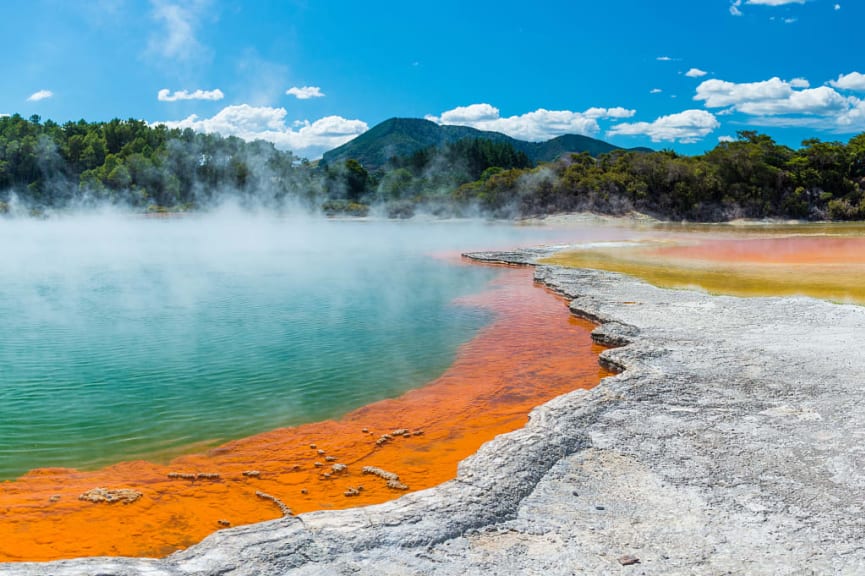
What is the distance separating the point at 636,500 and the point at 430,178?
80161 millimetres

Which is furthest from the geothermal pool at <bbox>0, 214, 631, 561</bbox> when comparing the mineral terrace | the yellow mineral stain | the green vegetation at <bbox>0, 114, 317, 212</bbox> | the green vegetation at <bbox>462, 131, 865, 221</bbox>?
the green vegetation at <bbox>0, 114, 317, 212</bbox>

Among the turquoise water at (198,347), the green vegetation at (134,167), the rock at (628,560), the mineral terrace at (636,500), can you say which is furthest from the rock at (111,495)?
the green vegetation at (134,167)

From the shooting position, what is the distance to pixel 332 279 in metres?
19.7

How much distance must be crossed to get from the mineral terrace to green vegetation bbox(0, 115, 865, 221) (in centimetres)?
4868

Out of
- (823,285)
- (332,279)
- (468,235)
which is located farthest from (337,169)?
(823,285)

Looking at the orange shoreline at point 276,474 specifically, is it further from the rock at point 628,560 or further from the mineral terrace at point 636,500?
the rock at point 628,560

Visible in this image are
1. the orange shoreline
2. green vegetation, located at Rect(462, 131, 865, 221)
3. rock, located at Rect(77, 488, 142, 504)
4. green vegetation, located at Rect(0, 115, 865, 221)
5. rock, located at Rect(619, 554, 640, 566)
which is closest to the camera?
rock, located at Rect(619, 554, 640, 566)

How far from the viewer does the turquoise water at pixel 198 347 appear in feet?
24.8

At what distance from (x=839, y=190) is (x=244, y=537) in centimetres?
5759

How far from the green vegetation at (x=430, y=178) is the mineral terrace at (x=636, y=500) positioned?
48679 millimetres

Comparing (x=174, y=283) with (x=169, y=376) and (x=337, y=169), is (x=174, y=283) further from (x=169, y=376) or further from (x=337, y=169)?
(x=337, y=169)

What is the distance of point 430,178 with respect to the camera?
83.7 meters

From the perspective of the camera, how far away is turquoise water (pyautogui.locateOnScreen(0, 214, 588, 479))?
7574 millimetres

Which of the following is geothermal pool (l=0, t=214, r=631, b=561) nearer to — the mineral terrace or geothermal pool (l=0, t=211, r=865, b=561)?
geothermal pool (l=0, t=211, r=865, b=561)
